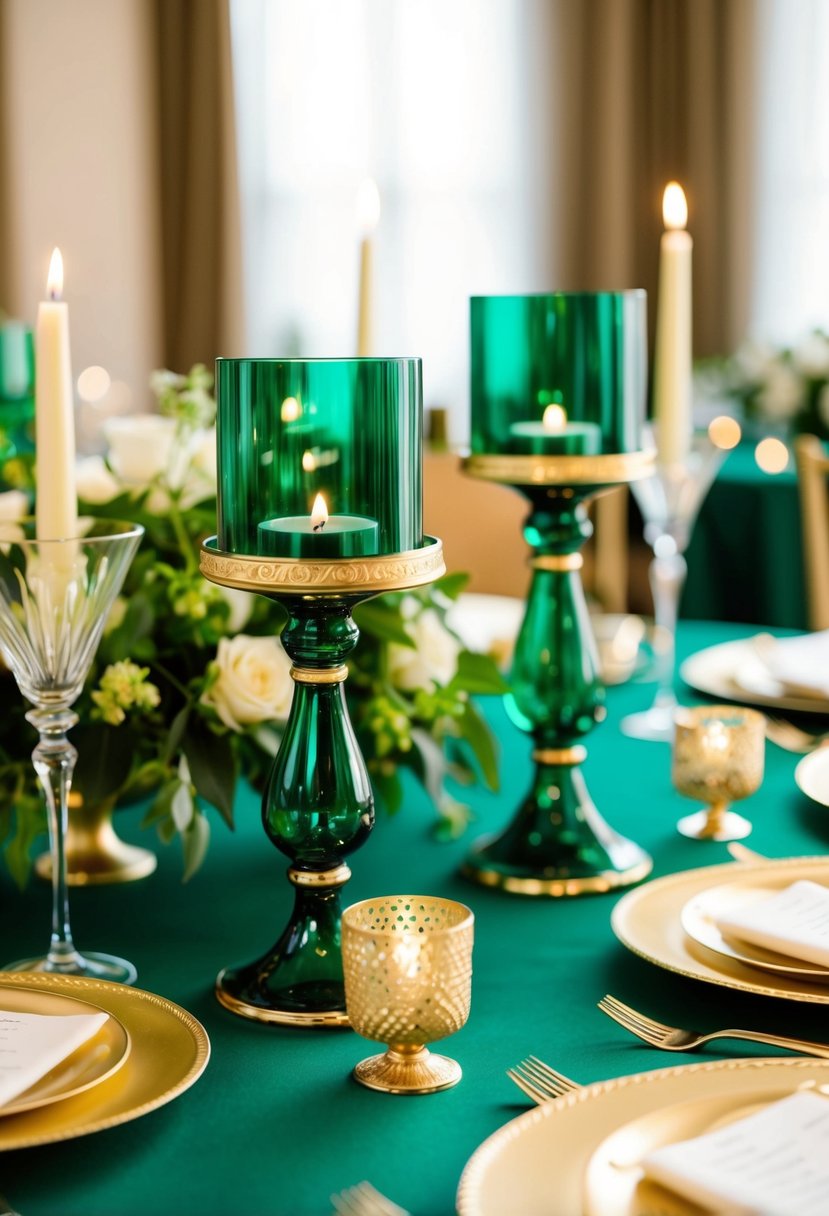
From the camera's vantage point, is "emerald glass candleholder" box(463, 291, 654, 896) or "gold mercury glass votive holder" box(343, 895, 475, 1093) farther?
"emerald glass candleholder" box(463, 291, 654, 896)

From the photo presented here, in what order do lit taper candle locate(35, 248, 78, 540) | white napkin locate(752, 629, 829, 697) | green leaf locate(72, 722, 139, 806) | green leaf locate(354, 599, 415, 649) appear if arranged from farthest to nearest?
white napkin locate(752, 629, 829, 697)
green leaf locate(354, 599, 415, 649)
green leaf locate(72, 722, 139, 806)
lit taper candle locate(35, 248, 78, 540)

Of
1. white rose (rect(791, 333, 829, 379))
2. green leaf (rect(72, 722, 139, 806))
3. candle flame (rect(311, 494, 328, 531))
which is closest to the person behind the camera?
candle flame (rect(311, 494, 328, 531))

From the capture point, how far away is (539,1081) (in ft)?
2.42

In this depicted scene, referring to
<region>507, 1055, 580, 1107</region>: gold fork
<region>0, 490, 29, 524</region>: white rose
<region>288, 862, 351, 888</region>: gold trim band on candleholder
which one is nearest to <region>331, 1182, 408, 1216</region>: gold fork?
<region>507, 1055, 580, 1107</region>: gold fork

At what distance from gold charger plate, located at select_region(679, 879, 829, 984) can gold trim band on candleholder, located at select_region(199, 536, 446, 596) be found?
0.28 m

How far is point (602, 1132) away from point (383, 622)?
1.69 feet

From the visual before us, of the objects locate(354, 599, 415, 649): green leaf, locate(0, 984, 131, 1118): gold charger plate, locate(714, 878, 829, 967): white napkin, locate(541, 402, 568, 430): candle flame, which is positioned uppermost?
locate(541, 402, 568, 430): candle flame

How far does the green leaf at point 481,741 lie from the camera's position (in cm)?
117

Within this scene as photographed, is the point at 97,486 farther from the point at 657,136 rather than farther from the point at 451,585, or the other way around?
the point at 657,136

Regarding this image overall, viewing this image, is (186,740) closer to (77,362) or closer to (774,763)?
(774,763)

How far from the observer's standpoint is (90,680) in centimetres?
104

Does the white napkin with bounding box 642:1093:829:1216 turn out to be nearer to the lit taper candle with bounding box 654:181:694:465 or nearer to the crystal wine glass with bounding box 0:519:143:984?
the crystal wine glass with bounding box 0:519:143:984

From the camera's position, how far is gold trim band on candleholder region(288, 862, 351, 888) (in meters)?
0.85

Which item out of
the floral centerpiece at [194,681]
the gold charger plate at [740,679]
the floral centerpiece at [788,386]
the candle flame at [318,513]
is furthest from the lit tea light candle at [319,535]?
the floral centerpiece at [788,386]
